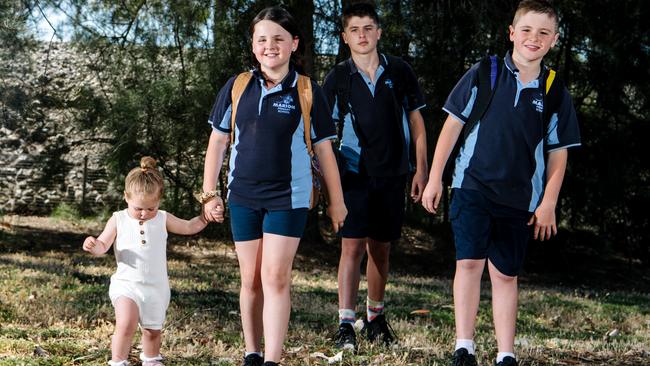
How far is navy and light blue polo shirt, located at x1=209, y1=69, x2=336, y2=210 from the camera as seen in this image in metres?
4.10

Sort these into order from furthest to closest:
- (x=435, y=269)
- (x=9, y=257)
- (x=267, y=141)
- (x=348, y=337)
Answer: (x=435, y=269) < (x=9, y=257) < (x=348, y=337) < (x=267, y=141)

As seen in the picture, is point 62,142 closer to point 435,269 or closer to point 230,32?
point 230,32

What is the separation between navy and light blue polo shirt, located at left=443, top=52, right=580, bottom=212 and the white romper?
164 cm

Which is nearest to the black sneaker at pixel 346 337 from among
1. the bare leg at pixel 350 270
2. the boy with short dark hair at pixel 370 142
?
the boy with short dark hair at pixel 370 142

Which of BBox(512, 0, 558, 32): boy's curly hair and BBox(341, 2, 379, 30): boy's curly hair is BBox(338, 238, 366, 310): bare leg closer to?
BBox(341, 2, 379, 30): boy's curly hair

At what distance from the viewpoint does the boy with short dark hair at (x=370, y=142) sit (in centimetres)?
506

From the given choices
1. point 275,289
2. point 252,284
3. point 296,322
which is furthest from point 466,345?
point 296,322

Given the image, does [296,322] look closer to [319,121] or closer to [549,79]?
[319,121]

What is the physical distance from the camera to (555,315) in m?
8.42

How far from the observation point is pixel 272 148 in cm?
409

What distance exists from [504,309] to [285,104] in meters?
1.60

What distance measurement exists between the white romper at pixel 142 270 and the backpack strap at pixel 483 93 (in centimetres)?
172

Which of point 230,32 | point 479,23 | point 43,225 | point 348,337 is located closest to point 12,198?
point 43,225

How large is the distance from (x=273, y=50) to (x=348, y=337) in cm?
189
